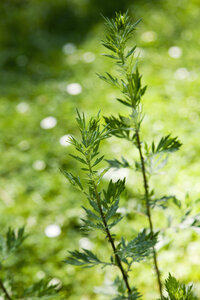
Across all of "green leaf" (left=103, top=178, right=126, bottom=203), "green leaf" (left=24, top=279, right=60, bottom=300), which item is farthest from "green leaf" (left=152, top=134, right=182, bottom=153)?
"green leaf" (left=24, top=279, right=60, bottom=300)

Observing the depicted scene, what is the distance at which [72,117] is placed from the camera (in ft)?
8.34

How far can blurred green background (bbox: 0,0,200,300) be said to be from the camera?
1596 mm

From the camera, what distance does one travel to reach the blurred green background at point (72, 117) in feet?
5.24

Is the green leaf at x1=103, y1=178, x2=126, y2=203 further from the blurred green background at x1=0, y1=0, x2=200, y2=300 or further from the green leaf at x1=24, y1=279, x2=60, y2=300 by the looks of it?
the green leaf at x1=24, y1=279, x2=60, y2=300

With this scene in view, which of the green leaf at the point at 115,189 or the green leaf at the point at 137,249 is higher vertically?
the green leaf at the point at 115,189

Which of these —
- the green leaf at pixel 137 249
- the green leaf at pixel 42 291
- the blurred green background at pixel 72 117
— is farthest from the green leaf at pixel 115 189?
the green leaf at pixel 42 291

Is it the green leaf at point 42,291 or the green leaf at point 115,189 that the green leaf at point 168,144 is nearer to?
the green leaf at point 115,189

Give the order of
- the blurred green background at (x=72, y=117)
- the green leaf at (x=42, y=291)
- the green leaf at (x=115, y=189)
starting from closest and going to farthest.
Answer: the green leaf at (x=115, y=189) → the green leaf at (x=42, y=291) → the blurred green background at (x=72, y=117)

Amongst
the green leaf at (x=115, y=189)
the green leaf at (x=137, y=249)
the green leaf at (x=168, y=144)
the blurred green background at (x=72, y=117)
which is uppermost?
the blurred green background at (x=72, y=117)

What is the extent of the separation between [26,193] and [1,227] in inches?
11.0

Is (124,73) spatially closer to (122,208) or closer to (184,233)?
(122,208)

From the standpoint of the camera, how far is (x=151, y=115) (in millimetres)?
2369

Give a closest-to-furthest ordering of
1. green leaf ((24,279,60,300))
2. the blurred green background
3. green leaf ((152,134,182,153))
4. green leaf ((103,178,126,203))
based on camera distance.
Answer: green leaf ((103,178,126,203)) → green leaf ((152,134,182,153)) → green leaf ((24,279,60,300)) → the blurred green background

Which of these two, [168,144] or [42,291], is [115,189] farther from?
[42,291]
